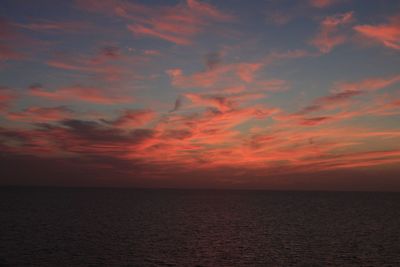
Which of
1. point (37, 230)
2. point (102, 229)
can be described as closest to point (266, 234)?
point (102, 229)

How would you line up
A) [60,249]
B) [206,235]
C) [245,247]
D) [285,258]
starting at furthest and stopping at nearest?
[206,235] < [245,247] < [60,249] < [285,258]

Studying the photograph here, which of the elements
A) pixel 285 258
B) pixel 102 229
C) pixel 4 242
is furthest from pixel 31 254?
pixel 285 258

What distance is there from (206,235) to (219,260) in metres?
25.3

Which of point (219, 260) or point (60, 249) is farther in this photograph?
point (60, 249)

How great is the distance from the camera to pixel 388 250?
61594 mm

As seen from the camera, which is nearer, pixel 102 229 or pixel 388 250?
pixel 388 250

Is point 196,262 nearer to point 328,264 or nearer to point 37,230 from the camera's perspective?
point 328,264

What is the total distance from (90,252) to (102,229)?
28.8 m

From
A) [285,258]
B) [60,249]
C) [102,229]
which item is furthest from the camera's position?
[102,229]

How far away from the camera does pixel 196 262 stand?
52.0 m

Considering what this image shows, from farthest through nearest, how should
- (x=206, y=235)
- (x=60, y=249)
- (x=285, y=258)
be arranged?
(x=206, y=235) < (x=60, y=249) < (x=285, y=258)

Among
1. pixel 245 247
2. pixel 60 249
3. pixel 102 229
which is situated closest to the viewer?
pixel 60 249

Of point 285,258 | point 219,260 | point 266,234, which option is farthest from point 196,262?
point 266,234

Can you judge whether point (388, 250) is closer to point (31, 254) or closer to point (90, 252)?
point (90, 252)
